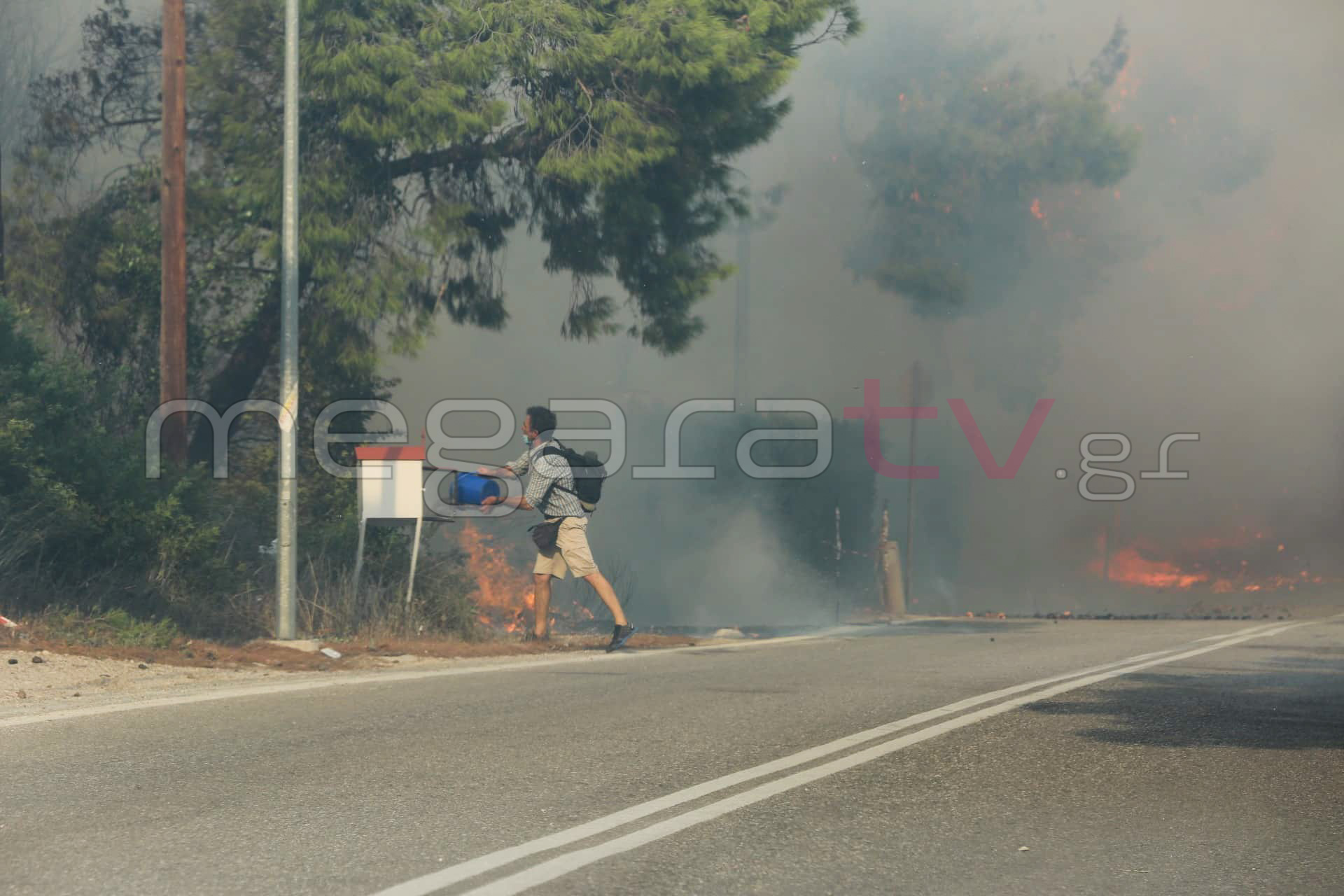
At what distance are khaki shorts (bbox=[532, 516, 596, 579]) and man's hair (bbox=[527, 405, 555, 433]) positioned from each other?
32.8 inches

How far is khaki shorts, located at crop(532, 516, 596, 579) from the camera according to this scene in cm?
1345

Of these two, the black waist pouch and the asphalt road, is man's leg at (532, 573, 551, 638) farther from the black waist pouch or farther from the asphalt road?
the asphalt road

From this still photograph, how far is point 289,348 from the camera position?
13508 mm

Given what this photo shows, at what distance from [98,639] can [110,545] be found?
2.02 meters

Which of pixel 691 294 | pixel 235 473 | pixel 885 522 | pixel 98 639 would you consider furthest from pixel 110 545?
pixel 885 522

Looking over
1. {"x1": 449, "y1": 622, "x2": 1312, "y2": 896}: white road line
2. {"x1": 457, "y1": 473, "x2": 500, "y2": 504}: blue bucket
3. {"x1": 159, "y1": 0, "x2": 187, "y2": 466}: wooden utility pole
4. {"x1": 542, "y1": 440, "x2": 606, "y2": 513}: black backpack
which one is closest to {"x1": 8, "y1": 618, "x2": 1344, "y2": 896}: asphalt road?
{"x1": 449, "y1": 622, "x2": 1312, "y2": 896}: white road line

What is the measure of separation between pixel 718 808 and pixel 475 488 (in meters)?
8.01

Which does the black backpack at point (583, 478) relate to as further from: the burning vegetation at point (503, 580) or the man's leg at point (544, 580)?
the burning vegetation at point (503, 580)

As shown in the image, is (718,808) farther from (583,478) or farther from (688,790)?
(583,478)

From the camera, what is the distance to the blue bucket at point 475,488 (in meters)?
13.8

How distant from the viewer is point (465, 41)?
19.5 m

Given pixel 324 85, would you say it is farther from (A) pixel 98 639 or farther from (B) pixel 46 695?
(B) pixel 46 695

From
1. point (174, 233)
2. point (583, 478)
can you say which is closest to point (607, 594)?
point (583, 478)

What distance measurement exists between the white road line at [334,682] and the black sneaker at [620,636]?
3.3 inches
